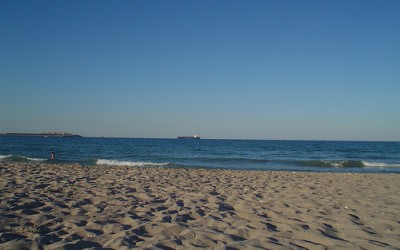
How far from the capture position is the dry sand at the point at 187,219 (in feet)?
12.5

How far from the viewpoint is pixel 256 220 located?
4891mm

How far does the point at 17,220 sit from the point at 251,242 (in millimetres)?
3548

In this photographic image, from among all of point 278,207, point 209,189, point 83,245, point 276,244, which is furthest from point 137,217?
point 209,189

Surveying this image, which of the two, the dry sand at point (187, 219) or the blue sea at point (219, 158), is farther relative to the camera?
the blue sea at point (219, 158)

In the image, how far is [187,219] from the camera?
4.91 meters

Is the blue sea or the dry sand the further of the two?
the blue sea

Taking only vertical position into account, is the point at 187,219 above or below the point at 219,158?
above

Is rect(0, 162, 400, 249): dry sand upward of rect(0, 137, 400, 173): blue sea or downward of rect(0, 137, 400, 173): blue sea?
upward

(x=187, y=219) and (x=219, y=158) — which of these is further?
(x=219, y=158)

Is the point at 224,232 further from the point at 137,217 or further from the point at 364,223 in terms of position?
the point at 364,223

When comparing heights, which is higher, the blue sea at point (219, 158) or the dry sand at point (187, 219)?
the dry sand at point (187, 219)

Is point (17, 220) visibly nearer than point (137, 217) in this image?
Yes

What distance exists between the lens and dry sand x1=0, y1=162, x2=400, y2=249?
12.5 ft

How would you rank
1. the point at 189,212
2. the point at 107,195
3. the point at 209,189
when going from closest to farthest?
the point at 189,212, the point at 107,195, the point at 209,189
